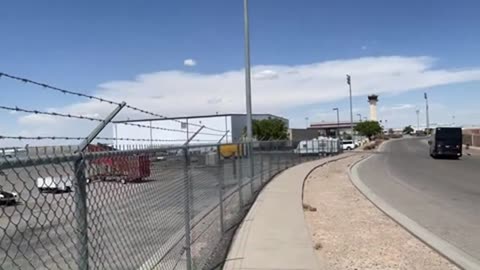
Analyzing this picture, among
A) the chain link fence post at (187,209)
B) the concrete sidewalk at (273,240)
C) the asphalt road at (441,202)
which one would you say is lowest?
the asphalt road at (441,202)

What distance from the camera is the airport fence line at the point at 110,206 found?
322 cm

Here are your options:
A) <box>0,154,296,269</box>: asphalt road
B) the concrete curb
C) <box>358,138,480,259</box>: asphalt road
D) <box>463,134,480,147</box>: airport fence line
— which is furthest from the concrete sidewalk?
<box>463,134,480,147</box>: airport fence line

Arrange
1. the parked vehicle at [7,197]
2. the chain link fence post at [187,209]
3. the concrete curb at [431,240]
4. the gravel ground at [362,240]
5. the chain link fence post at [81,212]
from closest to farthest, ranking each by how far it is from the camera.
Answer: the parked vehicle at [7,197] → the chain link fence post at [81,212] → the chain link fence post at [187,209] → the concrete curb at [431,240] → the gravel ground at [362,240]

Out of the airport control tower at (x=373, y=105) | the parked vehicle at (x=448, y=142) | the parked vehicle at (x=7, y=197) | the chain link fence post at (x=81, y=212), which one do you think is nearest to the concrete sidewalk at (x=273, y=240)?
the chain link fence post at (x=81, y=212)

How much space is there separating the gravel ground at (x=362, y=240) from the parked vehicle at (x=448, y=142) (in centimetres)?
3572

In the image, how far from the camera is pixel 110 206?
4.44 metres

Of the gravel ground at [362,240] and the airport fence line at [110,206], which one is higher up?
the airport fence line at [110,206]

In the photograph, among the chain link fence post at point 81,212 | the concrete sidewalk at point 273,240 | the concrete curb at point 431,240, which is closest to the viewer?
the chain link fence post at point 81,212

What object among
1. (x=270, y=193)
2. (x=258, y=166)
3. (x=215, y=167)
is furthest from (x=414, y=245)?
(x=258, y=166)

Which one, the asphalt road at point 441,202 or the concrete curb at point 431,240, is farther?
the asphalt road at point 441,202

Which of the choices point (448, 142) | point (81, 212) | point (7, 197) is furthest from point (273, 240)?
point (448, 142)

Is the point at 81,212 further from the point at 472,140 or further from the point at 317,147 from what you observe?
the point at 472,140

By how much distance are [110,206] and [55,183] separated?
3.44 ft

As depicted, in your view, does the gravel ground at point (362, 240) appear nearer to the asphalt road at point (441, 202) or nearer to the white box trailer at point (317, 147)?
the asphalt road at point (441, 202)
